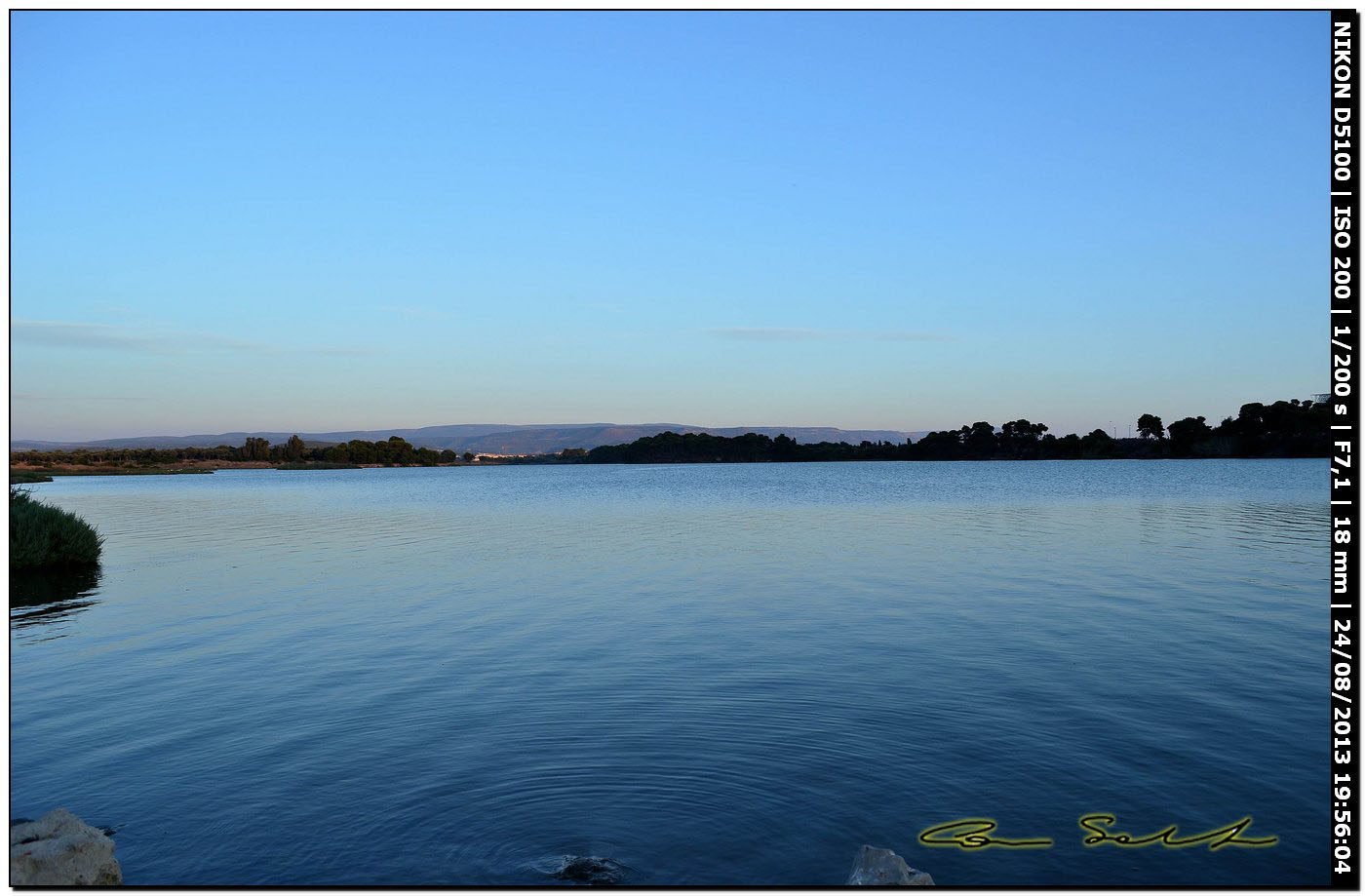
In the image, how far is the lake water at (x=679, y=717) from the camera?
9.53 meters

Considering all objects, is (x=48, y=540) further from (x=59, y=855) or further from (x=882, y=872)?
(x=882, y=872)

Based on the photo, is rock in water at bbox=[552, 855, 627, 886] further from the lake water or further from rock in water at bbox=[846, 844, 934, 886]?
rock in water at bbox=[846, 844, 934, 886]

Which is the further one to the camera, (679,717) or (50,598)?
(50,598)

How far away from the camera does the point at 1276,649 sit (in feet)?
58.7

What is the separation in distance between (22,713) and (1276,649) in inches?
860

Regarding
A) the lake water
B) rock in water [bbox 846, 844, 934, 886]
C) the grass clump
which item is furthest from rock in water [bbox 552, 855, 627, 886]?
the grass clump

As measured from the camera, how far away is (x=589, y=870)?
8883 millimetres

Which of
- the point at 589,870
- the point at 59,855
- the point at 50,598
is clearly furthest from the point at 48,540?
the point at 589,870

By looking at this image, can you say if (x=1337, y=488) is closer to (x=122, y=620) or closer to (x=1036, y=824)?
(x=1036, y=824)

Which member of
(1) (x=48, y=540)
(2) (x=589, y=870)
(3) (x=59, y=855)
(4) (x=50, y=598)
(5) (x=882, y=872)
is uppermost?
(1) (x=48, y=540)

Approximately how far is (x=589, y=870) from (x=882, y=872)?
108 inches

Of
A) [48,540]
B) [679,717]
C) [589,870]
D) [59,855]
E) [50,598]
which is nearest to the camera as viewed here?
[59,855]

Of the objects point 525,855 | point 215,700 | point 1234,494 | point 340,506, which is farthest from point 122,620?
point 1234,494

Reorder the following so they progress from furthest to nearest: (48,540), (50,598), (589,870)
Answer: (48,540) → (50,598) → (589,870)
